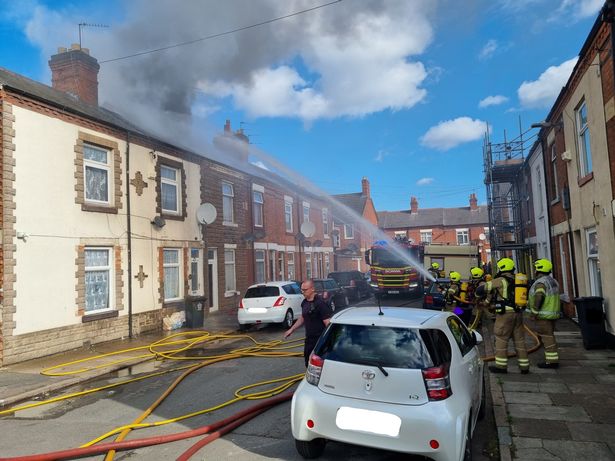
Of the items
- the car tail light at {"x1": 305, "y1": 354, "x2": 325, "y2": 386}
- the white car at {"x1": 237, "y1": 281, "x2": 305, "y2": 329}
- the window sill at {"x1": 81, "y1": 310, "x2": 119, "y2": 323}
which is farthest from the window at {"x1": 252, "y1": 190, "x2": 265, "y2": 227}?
the car tail light at {"x1": 305, "y1": 354, "x2": 325, "y2": 386}

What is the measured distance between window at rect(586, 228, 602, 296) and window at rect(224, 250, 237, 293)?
12.3 m

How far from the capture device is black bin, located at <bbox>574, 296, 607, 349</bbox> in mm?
8281

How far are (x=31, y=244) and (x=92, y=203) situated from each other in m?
2.24

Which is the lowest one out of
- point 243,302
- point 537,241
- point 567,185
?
point 243,302

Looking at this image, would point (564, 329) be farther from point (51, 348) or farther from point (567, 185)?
point (51, 348)

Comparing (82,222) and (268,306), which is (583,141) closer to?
(268,306)

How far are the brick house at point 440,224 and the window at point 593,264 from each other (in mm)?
40724

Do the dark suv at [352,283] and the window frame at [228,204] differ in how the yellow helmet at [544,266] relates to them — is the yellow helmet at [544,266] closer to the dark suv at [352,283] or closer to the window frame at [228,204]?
the window frame at [228,204]

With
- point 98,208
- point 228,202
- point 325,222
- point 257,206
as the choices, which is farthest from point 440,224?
point 98,208

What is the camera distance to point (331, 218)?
32.4 meters

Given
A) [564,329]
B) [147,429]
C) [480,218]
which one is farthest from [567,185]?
[480,218]

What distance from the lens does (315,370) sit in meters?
4.03

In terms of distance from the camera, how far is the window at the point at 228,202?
18156 millimetres

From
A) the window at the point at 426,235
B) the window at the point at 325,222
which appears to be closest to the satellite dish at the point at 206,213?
the window at the point at 325,222
